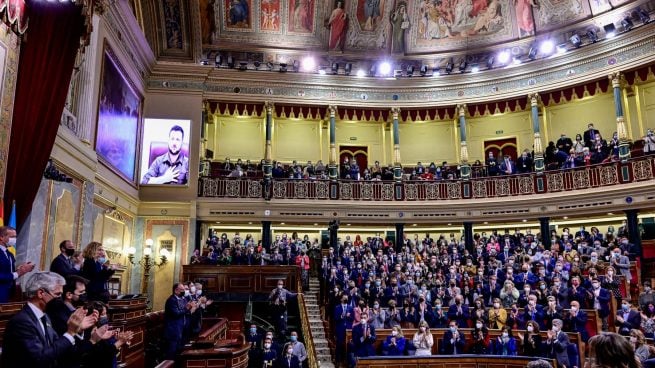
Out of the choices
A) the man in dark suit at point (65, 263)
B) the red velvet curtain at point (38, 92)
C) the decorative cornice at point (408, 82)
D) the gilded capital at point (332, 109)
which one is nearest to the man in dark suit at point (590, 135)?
the decorative cornice at point (408, 82)

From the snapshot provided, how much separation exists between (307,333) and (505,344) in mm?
4220

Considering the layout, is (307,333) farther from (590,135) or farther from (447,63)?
(447,63)

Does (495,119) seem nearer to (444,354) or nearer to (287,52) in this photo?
(287,52)

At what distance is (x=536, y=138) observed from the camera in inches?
774

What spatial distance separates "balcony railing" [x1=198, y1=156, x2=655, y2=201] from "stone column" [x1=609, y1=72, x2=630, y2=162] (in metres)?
0.62

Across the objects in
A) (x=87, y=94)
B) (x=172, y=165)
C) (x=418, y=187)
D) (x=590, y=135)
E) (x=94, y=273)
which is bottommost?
(x=94, y=273)

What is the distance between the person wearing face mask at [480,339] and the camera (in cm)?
1099

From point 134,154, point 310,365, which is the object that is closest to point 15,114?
point 310,365

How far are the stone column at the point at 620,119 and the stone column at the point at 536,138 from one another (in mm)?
2509

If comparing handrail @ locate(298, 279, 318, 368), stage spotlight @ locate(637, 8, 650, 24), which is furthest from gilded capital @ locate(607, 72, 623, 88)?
handrail @ locate(298, 279, 318, 368)

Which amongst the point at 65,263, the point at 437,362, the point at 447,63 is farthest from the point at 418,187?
the point at 65,263

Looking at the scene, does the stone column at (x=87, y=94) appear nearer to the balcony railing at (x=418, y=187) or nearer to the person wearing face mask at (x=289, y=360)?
the person wearing face mask at (x=289, y=360)

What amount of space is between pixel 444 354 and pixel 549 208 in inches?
372

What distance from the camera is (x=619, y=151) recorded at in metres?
17.4
